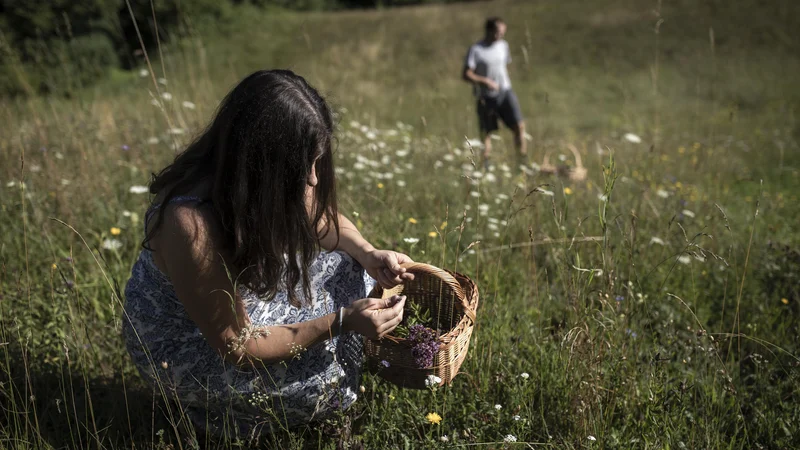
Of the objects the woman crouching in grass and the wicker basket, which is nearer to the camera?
the woman crouching in grass

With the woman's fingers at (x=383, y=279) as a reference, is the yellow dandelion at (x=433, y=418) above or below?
below

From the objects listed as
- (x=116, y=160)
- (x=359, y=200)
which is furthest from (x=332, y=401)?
(x=116, y=160)

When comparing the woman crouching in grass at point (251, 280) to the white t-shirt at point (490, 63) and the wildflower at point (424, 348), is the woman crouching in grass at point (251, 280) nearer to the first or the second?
the wildflower at point (424, 348)

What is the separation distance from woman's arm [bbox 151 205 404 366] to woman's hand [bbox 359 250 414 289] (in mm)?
219

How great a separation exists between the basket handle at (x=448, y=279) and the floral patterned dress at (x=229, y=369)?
0.26 metres

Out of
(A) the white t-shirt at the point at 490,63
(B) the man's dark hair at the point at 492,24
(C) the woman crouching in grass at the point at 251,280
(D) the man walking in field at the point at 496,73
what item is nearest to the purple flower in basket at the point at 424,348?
(C) the woman crouching in grass at the point at 251,280

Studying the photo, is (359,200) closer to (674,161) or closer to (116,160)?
(116,160)

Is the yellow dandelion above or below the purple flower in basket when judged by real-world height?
below

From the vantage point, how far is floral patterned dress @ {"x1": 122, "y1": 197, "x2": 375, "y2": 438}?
5.56 ft

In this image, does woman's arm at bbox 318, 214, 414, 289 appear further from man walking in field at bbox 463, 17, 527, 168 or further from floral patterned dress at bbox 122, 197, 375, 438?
man walking in field at bbox 463, 17, 527, 168

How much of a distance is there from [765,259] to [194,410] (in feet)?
8.30

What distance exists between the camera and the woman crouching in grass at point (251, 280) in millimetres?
1537

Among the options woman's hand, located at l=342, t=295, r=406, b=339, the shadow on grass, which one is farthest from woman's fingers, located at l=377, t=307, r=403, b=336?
the shadow on grass

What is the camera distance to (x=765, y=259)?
2.92 meters
